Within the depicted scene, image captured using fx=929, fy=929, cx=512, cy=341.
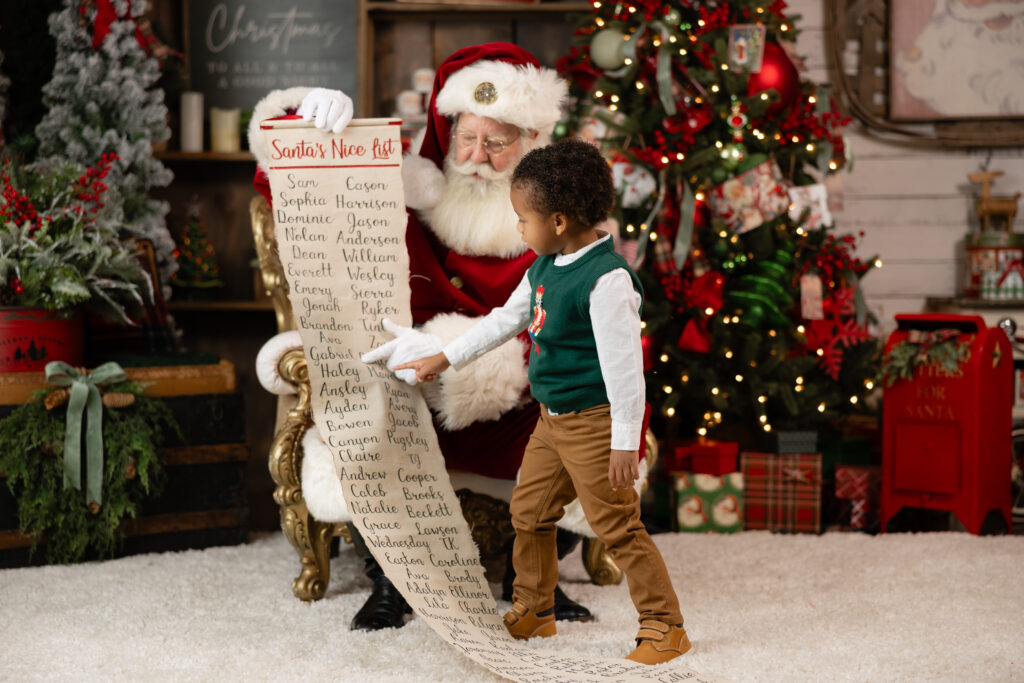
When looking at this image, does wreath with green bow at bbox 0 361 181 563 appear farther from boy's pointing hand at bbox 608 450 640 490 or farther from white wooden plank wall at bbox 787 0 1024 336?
white wooden plank wall at bbox 787 0 1024 336

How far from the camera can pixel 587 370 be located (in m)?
1.87

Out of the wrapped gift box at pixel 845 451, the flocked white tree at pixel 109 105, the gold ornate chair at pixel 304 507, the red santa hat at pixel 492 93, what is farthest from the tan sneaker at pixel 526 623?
the flocked white tree at pixel 109 105

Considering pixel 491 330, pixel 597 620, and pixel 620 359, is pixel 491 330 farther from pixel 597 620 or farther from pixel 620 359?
pixel 597 620

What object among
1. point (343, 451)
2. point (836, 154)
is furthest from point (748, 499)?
point (343, 451)

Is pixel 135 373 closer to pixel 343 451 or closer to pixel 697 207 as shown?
pixel 343 451

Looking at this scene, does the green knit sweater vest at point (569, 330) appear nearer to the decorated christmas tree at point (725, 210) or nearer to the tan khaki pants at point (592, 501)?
the tan khaki pants at point (592, 501)

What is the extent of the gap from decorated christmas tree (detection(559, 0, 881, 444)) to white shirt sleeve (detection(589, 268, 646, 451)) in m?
1.36

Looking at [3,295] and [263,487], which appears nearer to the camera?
[3,295]

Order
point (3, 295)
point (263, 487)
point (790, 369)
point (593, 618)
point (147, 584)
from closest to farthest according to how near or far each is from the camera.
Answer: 1. point (593, 618)
2. point (147, 584)
3. point (3, 295)
4. point (790, 369)
5. point (263, 487)

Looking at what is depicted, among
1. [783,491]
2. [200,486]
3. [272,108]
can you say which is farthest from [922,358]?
[200,486]

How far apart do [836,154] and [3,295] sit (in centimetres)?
282

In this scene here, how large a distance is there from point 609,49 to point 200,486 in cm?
199

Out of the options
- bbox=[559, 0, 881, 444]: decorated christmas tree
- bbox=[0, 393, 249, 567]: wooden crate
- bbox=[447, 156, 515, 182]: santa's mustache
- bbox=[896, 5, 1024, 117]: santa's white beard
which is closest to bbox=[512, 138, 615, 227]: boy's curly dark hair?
bbox=[447, 156, 515, 182]: santa's mustache

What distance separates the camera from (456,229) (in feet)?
7.86
